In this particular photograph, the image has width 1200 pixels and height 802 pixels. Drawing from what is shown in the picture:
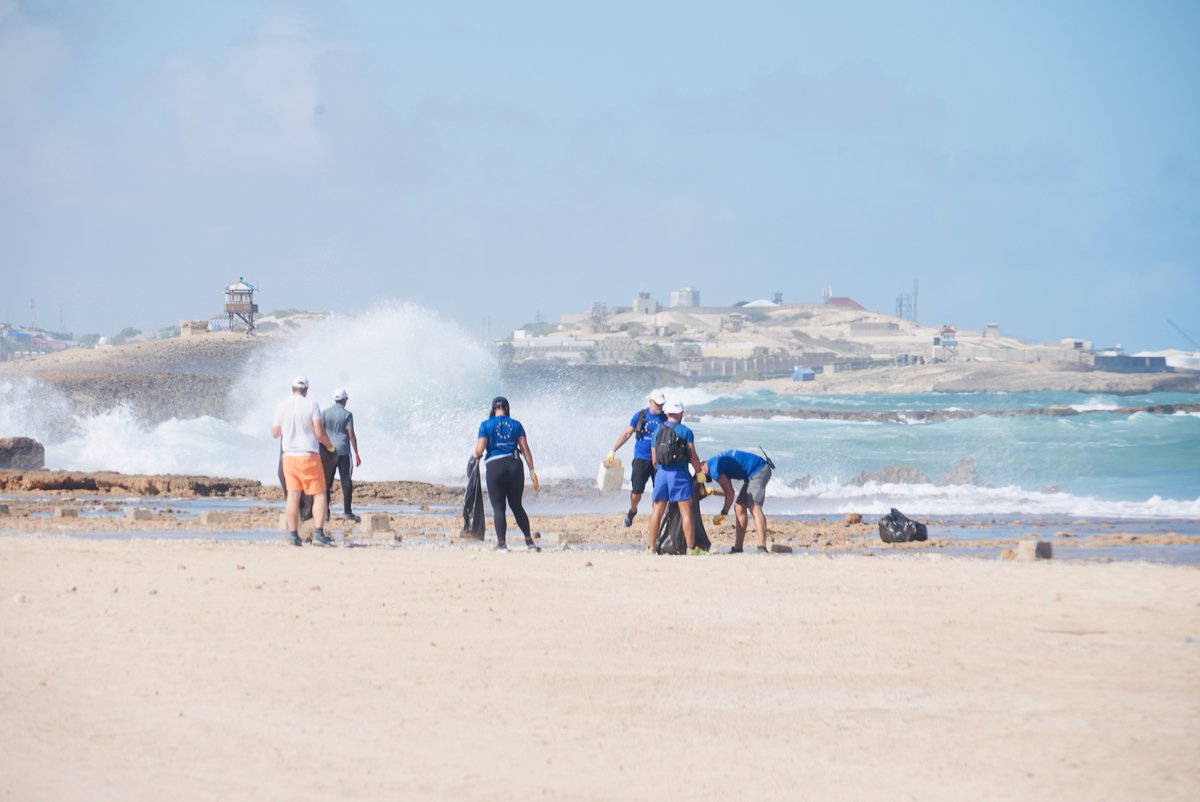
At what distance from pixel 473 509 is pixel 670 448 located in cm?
271

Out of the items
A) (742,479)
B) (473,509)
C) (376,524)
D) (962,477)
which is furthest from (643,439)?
(962,477)

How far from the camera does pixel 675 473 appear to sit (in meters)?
12.5

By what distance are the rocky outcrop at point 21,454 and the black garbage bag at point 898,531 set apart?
16.8 meters

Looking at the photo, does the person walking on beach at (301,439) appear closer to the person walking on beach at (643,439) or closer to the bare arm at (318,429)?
the bare arm at (318,429)

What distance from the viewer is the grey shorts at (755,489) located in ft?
44.1

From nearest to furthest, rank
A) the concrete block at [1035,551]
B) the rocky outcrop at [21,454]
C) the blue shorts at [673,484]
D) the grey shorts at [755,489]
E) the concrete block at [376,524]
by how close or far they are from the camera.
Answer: the blue shorts at [673,484]
the concrete block at [1035,551]
the grey shorts at [755,489]
the concrete block at [376,524]
the rocky outcrop at [21,454]

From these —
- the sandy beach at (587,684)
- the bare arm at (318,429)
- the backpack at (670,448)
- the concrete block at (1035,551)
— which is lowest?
the sandy beach at (587,684)

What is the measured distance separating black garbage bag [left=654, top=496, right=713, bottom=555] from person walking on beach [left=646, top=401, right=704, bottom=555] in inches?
1.4

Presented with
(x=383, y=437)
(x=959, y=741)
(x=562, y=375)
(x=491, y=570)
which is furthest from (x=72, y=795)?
(x=562, y=375)

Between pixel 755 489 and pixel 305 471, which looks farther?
pixel 755 489

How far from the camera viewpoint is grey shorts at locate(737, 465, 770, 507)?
13.4 metres

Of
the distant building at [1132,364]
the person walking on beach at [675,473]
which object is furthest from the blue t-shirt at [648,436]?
the distant building at [1132,364]

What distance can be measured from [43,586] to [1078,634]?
6.27m

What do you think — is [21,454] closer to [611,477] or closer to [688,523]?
[611,477]
